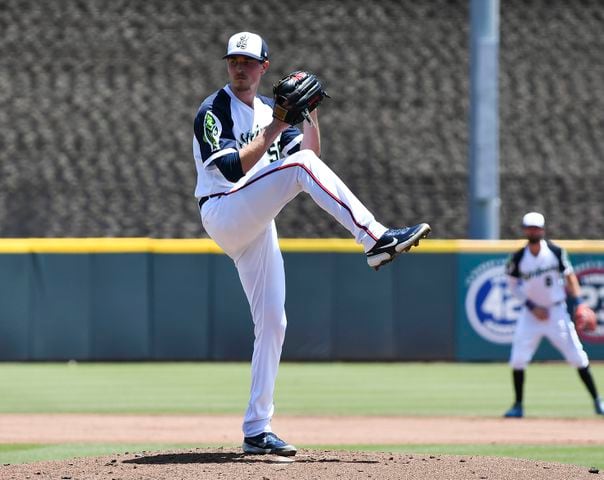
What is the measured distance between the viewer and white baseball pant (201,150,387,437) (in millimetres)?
5480

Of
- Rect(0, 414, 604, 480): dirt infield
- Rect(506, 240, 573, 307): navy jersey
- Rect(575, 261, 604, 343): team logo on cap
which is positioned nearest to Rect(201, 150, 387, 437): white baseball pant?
Rect(0, 414, 604, 480): dirt infield

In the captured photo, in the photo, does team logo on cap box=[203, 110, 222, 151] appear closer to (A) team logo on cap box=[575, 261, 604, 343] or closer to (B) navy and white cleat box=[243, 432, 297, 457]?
(B) navy and white cleat box=[243, 432, 297, 457]

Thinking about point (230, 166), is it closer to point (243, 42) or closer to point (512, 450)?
point (243, 42)

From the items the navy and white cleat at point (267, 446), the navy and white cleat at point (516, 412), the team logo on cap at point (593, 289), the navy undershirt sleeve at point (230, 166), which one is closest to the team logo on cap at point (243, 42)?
the navy undershirt sleeve at point (230, 166)

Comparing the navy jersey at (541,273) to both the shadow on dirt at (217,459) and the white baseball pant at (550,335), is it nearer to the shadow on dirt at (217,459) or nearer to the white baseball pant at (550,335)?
the white baseball pant at (550,335)

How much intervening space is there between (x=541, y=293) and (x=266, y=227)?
5.31 metres

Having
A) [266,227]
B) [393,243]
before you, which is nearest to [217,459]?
[266,227]

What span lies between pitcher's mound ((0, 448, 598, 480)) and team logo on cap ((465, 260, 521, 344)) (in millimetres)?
8372

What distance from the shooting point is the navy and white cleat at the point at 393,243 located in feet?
17.7

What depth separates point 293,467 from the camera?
18.8 feet

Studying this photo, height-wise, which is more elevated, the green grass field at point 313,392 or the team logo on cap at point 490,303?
the team logo on cap at point 490,303

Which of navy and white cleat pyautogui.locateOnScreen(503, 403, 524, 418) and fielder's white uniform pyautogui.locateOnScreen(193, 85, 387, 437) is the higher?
fielder's white uniform pyautogui.locateOnScreen(193, 85, 387, 437)

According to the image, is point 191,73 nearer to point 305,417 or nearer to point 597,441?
point 305,417

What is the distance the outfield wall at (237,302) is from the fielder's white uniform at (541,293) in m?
3.71
